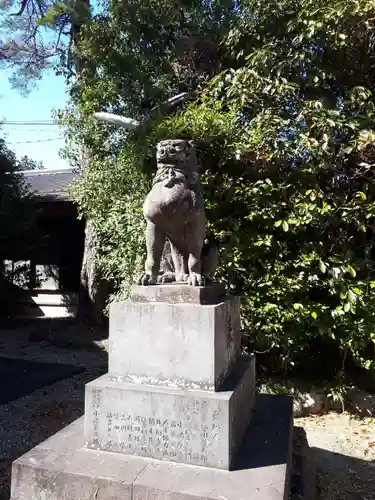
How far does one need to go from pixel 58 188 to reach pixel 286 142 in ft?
25.8

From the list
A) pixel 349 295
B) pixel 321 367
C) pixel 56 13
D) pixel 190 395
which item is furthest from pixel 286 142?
pixel 56 13

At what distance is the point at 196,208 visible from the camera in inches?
95.3

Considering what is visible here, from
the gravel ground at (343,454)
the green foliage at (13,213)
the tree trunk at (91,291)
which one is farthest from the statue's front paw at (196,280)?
the green foliage at (13,213)

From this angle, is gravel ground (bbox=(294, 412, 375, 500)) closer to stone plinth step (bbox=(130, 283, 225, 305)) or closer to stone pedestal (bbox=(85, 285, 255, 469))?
stone pedestal (bbox=(85, 285, 255, 469))

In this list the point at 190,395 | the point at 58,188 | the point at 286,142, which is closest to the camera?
the point at 190,395

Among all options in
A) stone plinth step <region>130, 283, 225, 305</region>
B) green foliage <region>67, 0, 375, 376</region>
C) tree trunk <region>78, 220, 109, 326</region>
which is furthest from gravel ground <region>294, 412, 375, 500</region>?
tree trunk <region>78, 220, 109, 326</region>

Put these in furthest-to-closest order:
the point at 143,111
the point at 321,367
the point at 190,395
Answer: the point at 143,111, the point at 321,367, the point at 190,395

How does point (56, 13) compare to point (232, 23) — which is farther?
point (56, 13)

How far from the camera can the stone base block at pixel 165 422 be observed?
6.89 ft

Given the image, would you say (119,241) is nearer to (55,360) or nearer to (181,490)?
(55,360)

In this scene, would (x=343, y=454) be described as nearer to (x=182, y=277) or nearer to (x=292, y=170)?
(x=182, y=277)

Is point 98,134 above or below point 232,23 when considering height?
below

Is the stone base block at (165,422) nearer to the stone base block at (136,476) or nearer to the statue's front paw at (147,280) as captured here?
the stone base block at (136,476)

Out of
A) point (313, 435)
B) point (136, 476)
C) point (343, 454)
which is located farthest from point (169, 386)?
point (313, 435)
